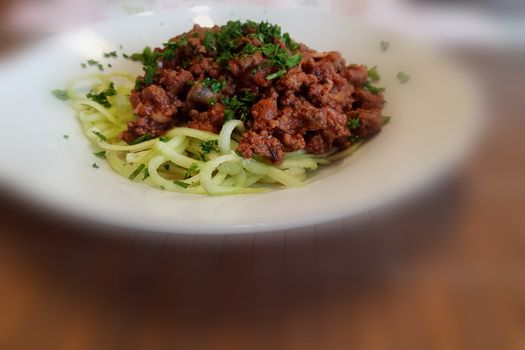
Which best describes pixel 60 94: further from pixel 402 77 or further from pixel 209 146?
pixel 402 77

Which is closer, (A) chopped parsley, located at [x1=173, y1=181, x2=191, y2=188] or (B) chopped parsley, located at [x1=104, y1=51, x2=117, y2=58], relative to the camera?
(A) chopped parsley, located at [x1=173, y1=181, x2=191, y2=188]

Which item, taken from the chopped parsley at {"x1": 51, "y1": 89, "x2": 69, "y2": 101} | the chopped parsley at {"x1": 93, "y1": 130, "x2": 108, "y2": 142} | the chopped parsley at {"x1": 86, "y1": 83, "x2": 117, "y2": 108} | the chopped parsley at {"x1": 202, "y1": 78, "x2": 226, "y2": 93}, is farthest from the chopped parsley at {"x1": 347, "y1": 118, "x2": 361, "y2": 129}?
the chopped parsley at {"x1": 51, "y1": 89, "x2": 69, "y2": 101}

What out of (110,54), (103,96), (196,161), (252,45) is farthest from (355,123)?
(110,54)

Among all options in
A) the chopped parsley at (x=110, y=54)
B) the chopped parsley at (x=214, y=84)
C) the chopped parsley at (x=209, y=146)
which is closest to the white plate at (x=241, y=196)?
the chopped parsley at (x=110, y=54)

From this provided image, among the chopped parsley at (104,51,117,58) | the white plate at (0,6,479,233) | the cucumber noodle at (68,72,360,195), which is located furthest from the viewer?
the chopped parsley at (104,51,117,58)

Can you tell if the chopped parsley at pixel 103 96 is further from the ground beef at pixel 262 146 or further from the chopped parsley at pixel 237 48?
the ground beef at pixel 262 146

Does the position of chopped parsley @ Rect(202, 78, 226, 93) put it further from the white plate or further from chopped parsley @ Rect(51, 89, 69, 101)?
chopped parsley @ Rect(51, 89, 69, 101)
